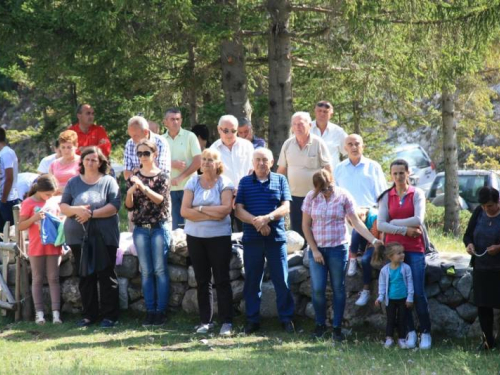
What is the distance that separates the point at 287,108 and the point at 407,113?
6464 mm

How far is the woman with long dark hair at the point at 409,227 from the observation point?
864 cm

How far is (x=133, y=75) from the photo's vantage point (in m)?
14.5

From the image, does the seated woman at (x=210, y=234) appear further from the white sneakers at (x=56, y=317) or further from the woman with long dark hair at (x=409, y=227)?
the white sneakers at (x=56, y=317)

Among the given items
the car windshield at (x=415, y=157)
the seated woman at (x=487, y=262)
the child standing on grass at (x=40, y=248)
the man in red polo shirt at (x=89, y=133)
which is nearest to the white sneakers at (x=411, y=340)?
the seated woman at (x=487, y=262)

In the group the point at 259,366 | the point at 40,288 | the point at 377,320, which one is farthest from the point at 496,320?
the point at 40,288

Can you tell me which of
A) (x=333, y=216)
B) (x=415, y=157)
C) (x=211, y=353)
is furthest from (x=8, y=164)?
(x=415, y=157)

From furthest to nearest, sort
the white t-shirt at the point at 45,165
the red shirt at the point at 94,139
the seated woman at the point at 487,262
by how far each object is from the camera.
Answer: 1. the red shirt at the point at 94,139
2. the white t-shirt at the point at 45,165
3. the seated woman at the point at 487,262

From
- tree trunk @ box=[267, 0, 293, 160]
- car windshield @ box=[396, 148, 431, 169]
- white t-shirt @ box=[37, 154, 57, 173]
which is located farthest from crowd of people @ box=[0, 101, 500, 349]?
car windshield @ box=[396, 148, 431, 169]

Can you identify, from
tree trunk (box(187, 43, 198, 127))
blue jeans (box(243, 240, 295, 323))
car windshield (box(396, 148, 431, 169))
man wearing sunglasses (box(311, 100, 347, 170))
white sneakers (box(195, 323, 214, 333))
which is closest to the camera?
blue jeans (box(243, 240, 295, 323))

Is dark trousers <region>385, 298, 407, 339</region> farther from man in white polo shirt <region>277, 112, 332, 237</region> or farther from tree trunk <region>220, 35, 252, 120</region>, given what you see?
tree trunk <region>220, 35, 252, 120</region>

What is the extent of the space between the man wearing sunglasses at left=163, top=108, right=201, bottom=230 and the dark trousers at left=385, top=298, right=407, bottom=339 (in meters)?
3.39

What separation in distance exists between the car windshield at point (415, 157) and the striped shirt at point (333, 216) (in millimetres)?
21693

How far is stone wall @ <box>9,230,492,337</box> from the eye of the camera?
357 inches

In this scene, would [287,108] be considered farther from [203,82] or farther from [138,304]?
[138,304]
